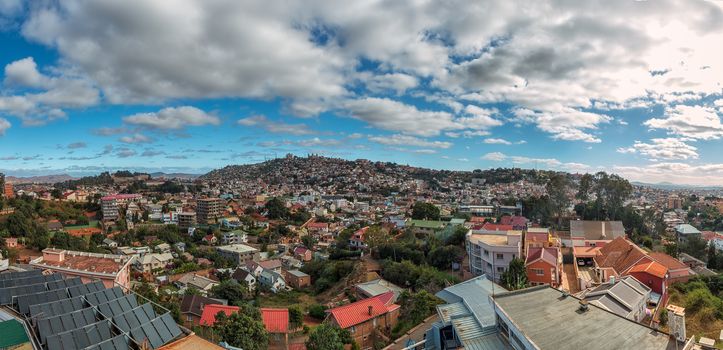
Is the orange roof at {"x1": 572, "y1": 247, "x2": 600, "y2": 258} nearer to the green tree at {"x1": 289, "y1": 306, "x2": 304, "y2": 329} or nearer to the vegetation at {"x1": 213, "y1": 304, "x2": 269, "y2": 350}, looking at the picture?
the green tree at {"x1": 289, "y1": 306, "x2": 304, "y2": 329}

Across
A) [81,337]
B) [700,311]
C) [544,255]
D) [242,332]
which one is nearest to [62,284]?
[81,337]

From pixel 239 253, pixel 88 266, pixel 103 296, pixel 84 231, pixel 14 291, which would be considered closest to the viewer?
pixel 103 296

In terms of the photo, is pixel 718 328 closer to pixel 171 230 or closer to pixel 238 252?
pixel 238 252

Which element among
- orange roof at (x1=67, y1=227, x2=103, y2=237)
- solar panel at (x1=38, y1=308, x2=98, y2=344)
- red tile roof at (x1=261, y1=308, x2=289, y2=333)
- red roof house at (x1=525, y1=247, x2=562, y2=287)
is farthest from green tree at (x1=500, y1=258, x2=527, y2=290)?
orange roof at (x1=67, y1=227, x2=103, y2=237)

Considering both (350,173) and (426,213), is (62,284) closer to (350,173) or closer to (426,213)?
(426,213)

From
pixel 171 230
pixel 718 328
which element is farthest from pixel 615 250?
pixel 171 230

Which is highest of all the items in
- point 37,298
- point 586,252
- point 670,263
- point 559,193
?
point 559,193

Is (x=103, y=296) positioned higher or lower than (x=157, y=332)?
higher

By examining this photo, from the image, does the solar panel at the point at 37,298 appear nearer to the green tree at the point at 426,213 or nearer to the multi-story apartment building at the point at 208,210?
the green tree at the point at 426,213
